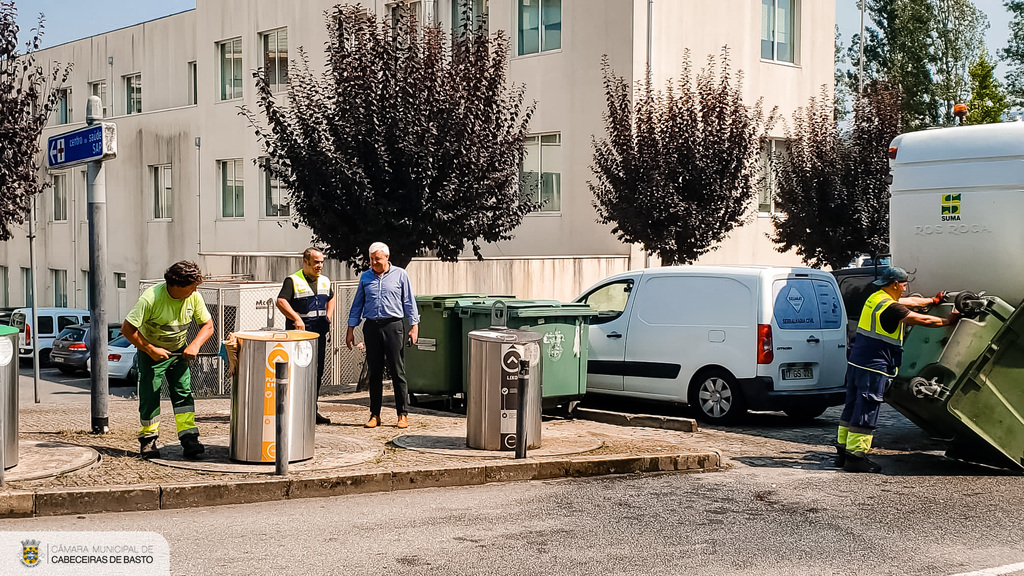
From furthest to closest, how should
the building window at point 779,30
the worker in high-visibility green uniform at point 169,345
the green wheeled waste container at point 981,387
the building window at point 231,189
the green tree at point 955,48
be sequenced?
the green tree at point 955,48 < the building window at point 231,189 < the building window at point 779,30 < the green wheeled waste container at point 981,387 < the worker in high-visibility green uniform at point 169,345

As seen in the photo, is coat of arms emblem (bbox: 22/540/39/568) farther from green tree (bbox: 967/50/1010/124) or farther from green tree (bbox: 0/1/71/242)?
green tree (bbox: 967/50/1010/124)

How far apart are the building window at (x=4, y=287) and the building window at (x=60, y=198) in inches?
185

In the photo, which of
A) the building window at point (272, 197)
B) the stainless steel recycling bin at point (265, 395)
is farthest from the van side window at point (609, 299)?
the building window at point (272, 197)

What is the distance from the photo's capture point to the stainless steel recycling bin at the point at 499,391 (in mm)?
10000

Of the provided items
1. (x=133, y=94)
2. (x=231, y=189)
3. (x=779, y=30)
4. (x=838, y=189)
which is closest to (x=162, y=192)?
(x=231, y=189)

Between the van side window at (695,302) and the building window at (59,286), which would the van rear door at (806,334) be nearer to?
the van side window at (695,302)

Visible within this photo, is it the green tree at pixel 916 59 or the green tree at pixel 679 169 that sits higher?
the green tree at pixel 916 59

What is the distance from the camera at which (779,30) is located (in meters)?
26.9

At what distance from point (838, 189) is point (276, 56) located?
1518 cm

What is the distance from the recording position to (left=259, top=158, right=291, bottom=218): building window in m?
30.8

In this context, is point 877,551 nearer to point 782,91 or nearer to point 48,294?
point 782,91

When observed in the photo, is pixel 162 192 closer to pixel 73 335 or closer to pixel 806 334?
pixel 73 335

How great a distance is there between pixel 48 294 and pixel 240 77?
1406 centimetres

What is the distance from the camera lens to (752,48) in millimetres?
26078
